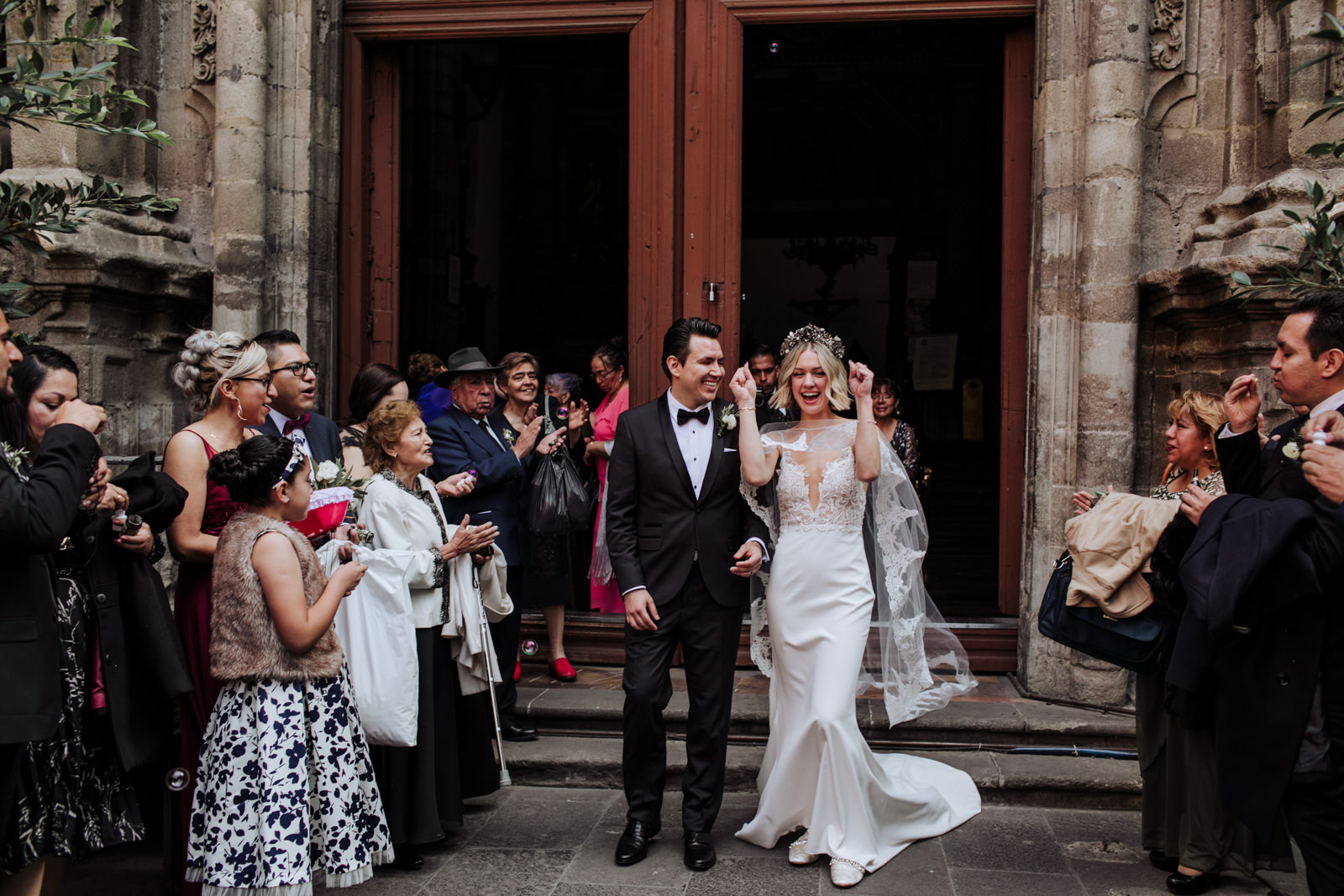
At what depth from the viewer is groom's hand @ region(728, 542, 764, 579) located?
442 centimetres

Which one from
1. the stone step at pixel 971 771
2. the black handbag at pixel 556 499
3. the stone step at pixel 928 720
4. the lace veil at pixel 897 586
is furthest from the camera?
the black handbag at pixel 556 499

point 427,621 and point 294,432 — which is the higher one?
point 294,432

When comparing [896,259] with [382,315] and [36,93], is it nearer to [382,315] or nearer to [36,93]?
[382,315]

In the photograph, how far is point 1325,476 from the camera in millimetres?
3039

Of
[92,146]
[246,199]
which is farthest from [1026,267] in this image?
[92,146]

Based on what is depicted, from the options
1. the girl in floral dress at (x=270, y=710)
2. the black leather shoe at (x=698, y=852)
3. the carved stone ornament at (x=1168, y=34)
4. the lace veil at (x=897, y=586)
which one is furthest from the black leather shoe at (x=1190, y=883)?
the carved stone ornament at (x=1168, y=34)

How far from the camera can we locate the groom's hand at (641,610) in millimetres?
4387

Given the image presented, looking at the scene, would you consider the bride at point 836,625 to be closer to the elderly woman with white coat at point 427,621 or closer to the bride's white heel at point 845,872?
the bride's white heel at point 845,872

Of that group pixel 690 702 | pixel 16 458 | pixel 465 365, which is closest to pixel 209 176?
pixel 465 365

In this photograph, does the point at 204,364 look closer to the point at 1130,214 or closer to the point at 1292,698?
the point at 1292,698

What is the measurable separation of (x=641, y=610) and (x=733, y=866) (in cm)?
108

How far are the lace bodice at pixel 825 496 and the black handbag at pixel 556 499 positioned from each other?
1.65 m

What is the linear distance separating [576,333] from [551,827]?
11611 mm

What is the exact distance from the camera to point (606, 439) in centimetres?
682
